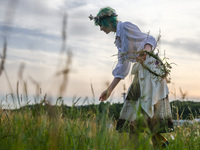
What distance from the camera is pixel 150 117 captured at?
2902 millimetres

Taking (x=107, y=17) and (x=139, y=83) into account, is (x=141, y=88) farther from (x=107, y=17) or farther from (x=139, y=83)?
(x=107, y=17)

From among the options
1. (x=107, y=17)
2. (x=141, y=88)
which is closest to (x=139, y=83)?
(x=141, y=88)

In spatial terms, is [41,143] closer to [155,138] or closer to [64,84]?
[64,84]

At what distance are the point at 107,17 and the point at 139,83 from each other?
93 centimetres

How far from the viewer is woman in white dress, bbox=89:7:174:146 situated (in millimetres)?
2881

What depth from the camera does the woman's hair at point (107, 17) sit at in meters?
3.26

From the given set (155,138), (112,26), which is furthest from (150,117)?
(112,26)

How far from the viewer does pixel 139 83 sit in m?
2.96

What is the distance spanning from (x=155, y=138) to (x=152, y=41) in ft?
3.75

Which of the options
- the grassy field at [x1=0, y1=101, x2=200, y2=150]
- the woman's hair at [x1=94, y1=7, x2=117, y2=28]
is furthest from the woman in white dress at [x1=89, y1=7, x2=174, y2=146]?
the grassy field at [x1=0, y1=101, x2=200, y2=150]

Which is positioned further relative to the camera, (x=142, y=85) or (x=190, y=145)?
(x=190, y=145)

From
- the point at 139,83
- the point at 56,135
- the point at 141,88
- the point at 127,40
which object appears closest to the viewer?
the point at 56,135

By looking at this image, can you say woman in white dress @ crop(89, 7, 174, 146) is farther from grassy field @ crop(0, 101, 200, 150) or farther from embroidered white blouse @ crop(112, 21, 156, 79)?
grassy field @ crop(0, 101, 200, 150)

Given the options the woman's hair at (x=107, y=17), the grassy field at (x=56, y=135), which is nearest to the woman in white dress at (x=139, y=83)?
the woman's hair at (x=107, y=17)
